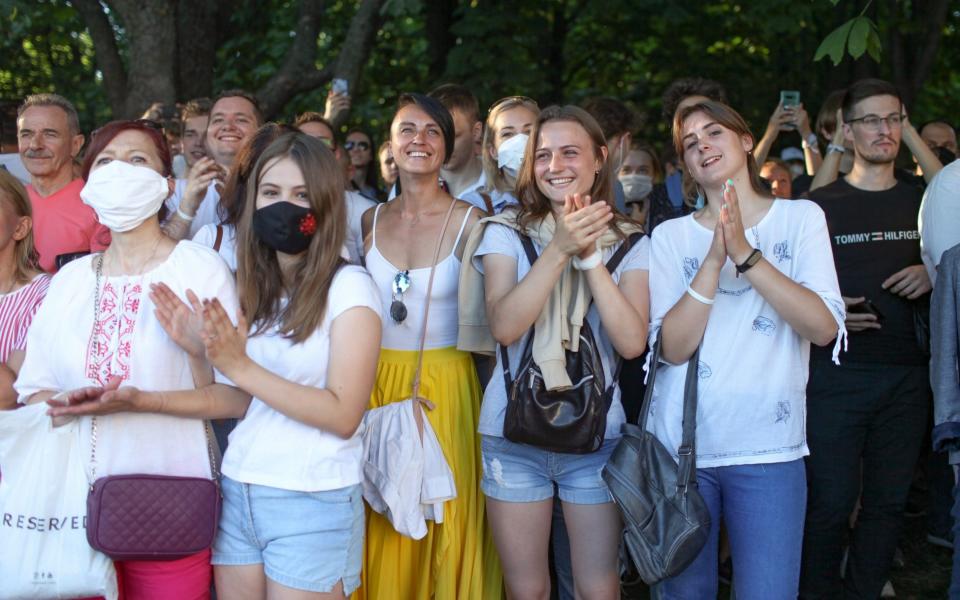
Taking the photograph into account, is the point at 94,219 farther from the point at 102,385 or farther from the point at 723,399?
the point at 723,399

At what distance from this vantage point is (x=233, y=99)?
4.70m

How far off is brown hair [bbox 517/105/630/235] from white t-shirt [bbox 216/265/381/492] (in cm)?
85

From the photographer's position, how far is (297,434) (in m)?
2.98

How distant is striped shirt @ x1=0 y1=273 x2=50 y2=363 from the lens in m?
3.48

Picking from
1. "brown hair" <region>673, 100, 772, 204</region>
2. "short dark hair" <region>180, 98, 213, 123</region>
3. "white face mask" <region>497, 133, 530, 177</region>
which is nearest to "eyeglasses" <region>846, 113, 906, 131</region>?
"brown hair" <region>673, 100, 772, 204</region>

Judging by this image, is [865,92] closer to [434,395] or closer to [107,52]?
[434,395]

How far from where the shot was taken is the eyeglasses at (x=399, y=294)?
3.77 metres

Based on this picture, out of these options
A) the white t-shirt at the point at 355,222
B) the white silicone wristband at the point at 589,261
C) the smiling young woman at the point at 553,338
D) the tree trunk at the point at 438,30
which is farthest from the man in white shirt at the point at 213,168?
the tree trunk at the point at 438,30

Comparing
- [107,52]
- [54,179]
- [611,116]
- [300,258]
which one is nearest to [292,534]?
[300,258]

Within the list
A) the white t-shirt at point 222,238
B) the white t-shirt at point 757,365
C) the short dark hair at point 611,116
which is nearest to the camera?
the white t-shirt at point 757,365

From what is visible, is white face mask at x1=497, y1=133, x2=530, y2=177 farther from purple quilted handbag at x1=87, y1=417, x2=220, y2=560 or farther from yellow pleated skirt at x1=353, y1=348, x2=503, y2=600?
purple quilted handbag at x1=87, y1=417, x2=220, y2=560

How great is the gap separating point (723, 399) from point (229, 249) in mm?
1881

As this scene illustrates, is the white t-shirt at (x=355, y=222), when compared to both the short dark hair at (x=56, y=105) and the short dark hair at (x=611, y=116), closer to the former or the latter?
the short dark hair at (x=611, y=116)

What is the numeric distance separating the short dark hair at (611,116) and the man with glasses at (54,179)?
2.45 meters
